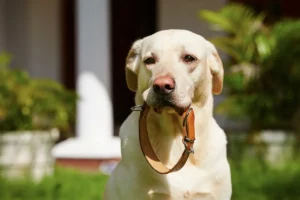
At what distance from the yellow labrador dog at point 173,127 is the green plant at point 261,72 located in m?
4.06

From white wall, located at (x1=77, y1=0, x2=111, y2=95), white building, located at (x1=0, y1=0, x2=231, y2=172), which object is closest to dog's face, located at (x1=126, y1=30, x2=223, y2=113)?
white building, located at (x1=0, y1=0, x2=231, y2=172)

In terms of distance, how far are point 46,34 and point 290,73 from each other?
4503 mm

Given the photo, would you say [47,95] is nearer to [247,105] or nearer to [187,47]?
[247,105]

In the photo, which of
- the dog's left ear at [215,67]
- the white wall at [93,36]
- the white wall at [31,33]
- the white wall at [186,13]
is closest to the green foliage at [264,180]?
the white wall at [93,36]

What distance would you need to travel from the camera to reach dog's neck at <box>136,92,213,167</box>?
8.44 ft

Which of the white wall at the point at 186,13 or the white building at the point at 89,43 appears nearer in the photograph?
the white building at the point at 89,43

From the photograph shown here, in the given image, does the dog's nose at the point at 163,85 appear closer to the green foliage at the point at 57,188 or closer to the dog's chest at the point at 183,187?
the dog's chest at the point at 183,187

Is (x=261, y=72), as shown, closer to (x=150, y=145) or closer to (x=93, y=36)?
(x=93, y=36)

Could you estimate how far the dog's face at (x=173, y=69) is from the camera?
7.63 feet

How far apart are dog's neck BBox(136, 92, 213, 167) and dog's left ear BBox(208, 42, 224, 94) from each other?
155 mm

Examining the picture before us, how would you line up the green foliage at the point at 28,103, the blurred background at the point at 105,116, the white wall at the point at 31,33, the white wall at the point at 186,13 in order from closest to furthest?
the blurred background at the point at 105,116, the green foliage at the point at 28,103, the white wall at the point at 186,13, the white wall at the point at 31,33

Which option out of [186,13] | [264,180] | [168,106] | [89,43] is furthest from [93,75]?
[168,106]

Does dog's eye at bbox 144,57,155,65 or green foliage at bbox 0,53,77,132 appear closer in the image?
dog's eye at bbox 144,57,155,65

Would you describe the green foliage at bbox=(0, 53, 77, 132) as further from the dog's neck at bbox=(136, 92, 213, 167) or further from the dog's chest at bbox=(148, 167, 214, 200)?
the dog's chest at bbox=(148, 167, 214, 200)
